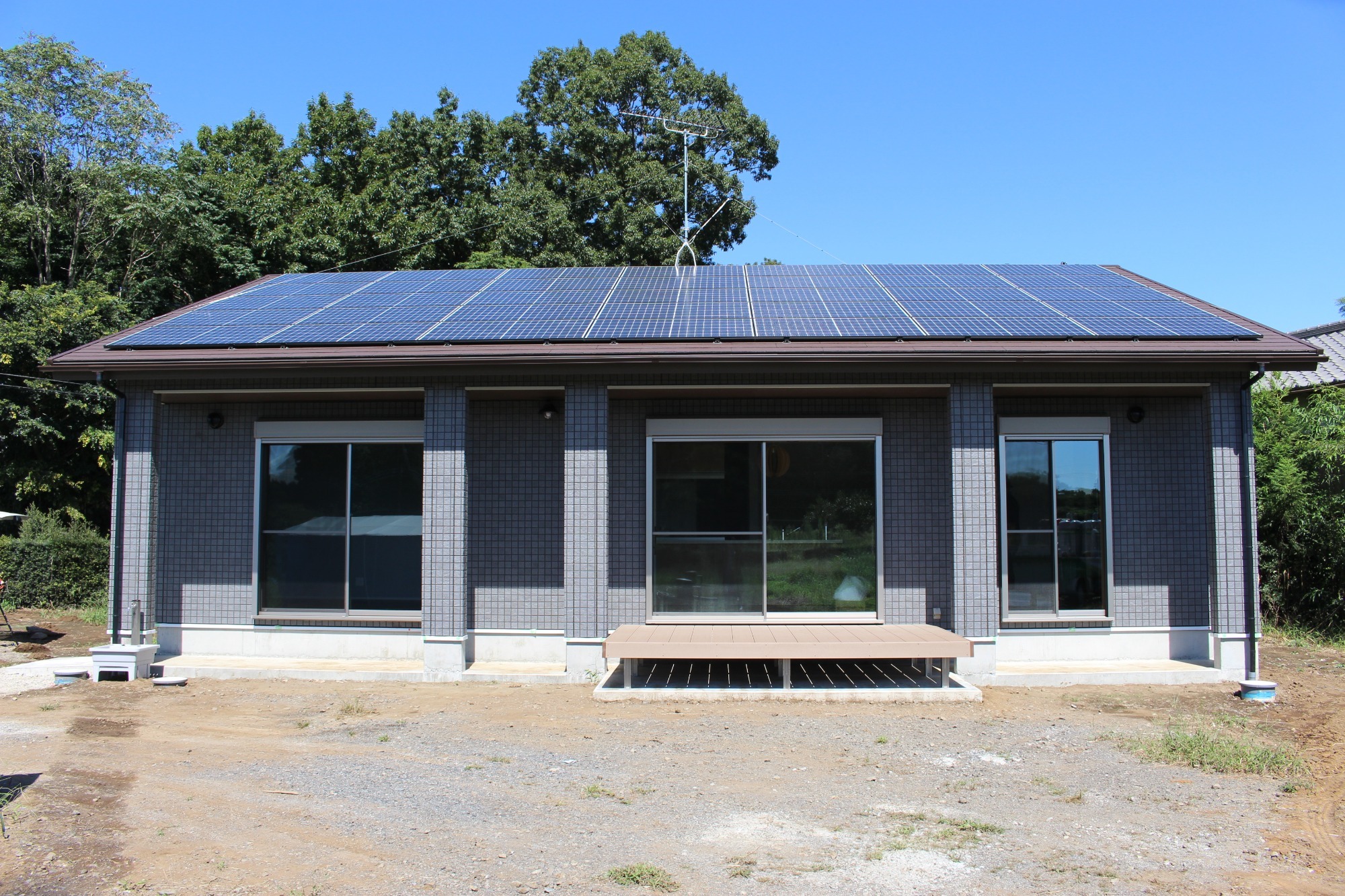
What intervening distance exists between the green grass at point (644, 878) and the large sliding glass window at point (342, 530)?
19.9 ft

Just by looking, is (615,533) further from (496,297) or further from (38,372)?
(38,372)

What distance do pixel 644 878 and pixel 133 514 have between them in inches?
313

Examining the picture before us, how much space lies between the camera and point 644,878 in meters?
4.48

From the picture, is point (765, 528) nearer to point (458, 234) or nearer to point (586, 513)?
point (586, 513)

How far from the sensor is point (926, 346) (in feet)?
29.6

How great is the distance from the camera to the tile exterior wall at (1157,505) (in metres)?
9.74

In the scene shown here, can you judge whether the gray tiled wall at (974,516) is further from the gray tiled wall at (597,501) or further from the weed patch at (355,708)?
the weed patch at (355,708)

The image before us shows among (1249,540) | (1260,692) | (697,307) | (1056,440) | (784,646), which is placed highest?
(697,307)

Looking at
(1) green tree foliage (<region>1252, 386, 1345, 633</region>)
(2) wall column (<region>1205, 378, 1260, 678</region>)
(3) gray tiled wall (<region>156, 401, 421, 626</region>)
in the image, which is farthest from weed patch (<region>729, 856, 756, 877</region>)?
(1) green tree foliage (<region>1252, 386, 1345, 633</region>)

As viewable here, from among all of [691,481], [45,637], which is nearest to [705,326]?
Result: [691,481]

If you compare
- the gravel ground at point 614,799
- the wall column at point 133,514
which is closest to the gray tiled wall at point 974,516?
the gravel ground at point 614,799

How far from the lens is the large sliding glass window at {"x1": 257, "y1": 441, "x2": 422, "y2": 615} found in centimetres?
1008

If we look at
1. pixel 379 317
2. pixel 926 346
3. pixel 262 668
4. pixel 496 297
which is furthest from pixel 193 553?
pixel 926 346

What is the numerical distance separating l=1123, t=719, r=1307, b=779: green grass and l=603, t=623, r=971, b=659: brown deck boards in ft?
6.12
